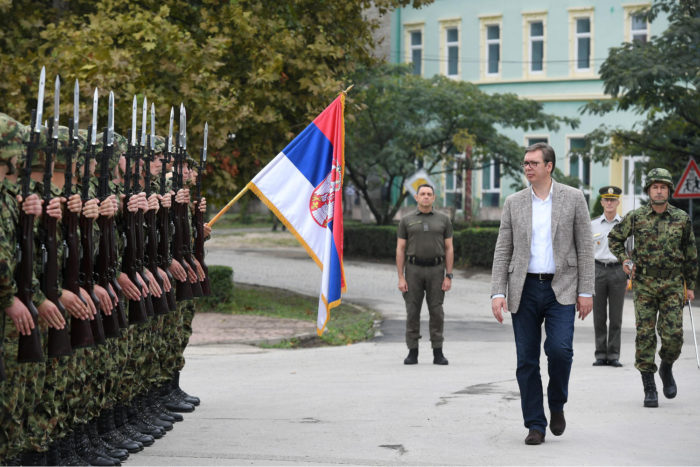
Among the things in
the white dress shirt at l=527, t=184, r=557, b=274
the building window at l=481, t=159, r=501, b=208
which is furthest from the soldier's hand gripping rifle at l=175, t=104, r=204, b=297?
the building window at l=481, t=159, r=501, b=208

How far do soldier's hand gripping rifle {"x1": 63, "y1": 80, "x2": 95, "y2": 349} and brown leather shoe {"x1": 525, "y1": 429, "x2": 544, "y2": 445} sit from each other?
312 centimetres

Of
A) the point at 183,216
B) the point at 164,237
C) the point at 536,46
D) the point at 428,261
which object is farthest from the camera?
the point at 536,46

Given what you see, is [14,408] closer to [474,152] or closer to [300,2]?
[300,2]

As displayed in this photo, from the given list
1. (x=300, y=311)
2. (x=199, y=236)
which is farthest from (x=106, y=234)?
(x=300, y=311)

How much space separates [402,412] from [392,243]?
26.4 meters

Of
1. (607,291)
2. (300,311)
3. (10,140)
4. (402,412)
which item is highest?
(10,140)

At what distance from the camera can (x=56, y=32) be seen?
19.6 m

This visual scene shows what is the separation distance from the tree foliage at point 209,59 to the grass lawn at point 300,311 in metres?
2.17

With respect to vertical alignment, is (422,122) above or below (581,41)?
below

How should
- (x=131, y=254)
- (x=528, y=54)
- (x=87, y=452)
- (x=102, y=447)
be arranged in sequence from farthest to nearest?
(x=528, y=54) < (x=131, y=254) < (x=102, y=447) < (x=87, y=452)

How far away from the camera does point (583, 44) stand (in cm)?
4697

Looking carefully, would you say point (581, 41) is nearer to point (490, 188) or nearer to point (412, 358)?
point (490, 188)

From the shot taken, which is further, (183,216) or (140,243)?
(183,216)

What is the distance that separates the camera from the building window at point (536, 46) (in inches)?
1893
